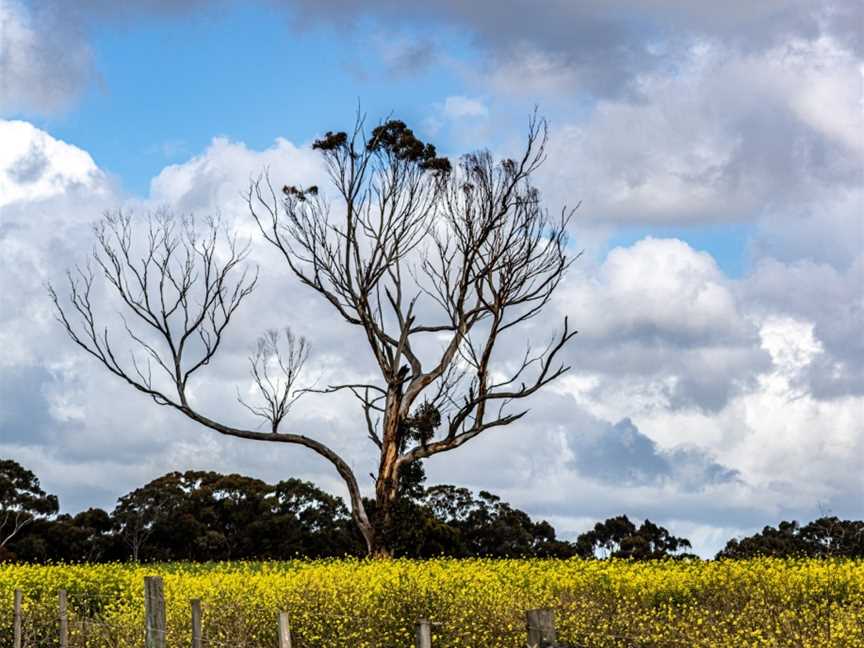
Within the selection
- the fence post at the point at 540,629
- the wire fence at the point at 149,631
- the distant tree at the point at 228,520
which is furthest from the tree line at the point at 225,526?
the fence post at the point at 540,629

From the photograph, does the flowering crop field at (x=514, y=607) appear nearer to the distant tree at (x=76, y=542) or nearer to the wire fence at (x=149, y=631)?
the wire fence at (x=149, y=631)

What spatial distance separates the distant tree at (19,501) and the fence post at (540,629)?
31.9 meters

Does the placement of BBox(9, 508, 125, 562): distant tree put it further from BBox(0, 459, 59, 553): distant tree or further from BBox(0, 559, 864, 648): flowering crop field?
BBox(0, 559, 864, 648): flowering crop field

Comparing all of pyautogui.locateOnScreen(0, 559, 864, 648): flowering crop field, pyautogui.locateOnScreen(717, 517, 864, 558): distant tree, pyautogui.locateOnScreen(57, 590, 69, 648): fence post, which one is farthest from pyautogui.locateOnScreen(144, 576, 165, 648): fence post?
pyautogui.locateOnScreen(717, 517, 864, 558): distant tree

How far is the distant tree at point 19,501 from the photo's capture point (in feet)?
122

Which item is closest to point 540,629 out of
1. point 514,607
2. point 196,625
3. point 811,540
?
point 196,625

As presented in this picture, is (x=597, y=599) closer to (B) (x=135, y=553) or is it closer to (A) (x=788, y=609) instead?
(A) (x=788, y=609)

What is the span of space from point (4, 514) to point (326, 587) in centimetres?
2521

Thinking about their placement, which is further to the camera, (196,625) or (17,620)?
(17,620)

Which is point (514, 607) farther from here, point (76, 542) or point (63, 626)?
point (76, 542)

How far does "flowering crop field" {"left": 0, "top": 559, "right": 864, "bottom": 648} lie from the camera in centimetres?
1294

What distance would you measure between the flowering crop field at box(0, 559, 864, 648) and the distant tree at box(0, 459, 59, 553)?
21.7 metres

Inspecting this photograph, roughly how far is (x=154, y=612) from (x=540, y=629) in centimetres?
597

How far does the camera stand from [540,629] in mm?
8016
